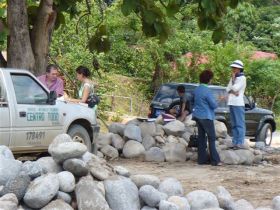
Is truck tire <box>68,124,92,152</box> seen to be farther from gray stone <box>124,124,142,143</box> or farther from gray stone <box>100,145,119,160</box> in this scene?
gray stone <box>124,124,142,143</box>

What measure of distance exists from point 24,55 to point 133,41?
55.7 ft

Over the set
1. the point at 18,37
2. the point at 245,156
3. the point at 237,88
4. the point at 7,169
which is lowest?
the point at 245,156

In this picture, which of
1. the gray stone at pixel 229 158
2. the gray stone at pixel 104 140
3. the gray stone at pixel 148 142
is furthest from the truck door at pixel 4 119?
the gray stone at pixel 229 158

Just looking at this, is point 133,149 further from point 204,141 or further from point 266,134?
point 266,134

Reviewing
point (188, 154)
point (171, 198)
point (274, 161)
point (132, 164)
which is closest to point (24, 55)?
point (132, 164)

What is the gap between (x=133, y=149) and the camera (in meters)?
12.3

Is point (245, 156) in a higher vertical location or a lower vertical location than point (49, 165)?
lower

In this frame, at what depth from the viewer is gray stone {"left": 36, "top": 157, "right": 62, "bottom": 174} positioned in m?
6.51

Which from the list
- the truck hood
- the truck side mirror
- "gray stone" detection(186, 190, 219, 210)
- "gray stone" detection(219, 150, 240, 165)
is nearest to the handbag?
the truck hood

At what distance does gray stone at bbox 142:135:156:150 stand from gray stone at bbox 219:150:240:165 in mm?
1267

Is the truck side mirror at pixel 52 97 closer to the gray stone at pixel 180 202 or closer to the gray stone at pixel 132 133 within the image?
the gray stone at pixel 132 133

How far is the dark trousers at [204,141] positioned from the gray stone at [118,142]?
1.52m

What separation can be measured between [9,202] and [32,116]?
432 cm

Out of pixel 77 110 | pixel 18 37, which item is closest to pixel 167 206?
pixel 77 110
